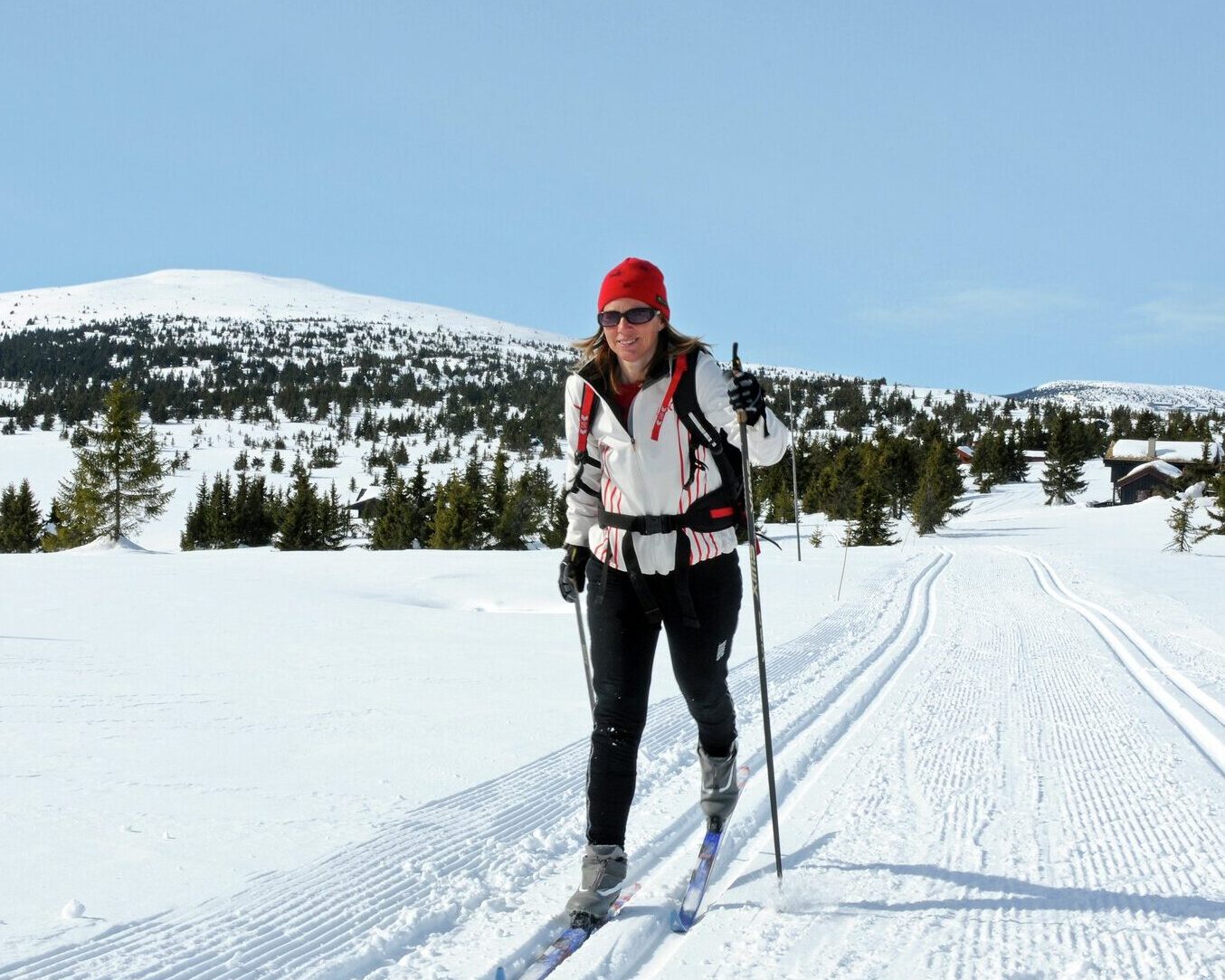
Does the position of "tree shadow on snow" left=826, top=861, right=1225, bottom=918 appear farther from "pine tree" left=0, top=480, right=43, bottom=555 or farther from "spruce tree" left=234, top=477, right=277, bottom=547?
"pine tree" left=0, top=480, right=43, bottom=555

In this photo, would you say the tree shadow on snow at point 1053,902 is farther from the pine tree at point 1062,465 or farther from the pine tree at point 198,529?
the pine tree at point 1062,465

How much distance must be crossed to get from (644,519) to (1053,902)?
71.2 inches

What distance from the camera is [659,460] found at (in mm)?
2713

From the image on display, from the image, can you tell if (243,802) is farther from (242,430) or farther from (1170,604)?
(242,430)

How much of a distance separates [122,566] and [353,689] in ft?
37.9

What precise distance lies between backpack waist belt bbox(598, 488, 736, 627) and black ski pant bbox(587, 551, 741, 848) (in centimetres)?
4

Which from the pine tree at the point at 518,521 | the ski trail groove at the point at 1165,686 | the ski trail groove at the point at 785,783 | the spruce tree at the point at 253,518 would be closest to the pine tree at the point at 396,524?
the pine tree at the point at 518,521

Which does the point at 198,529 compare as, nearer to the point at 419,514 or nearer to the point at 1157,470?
the point at 419,514

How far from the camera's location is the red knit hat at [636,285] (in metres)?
2.72

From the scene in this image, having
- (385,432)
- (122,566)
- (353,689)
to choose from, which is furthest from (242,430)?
(353,689)

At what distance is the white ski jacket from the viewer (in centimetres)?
271

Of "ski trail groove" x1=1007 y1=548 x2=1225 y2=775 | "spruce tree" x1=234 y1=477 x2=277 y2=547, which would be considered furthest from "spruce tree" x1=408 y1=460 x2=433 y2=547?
"ski trail groove" x1=1007 y1=548 x2=1225 y2=775

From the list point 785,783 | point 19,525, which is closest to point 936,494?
point 785,783

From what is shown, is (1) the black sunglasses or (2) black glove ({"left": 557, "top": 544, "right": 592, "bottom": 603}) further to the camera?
(2) black glove ({"left": 557, "top": 544, "right": 592, "bottom": 603})
